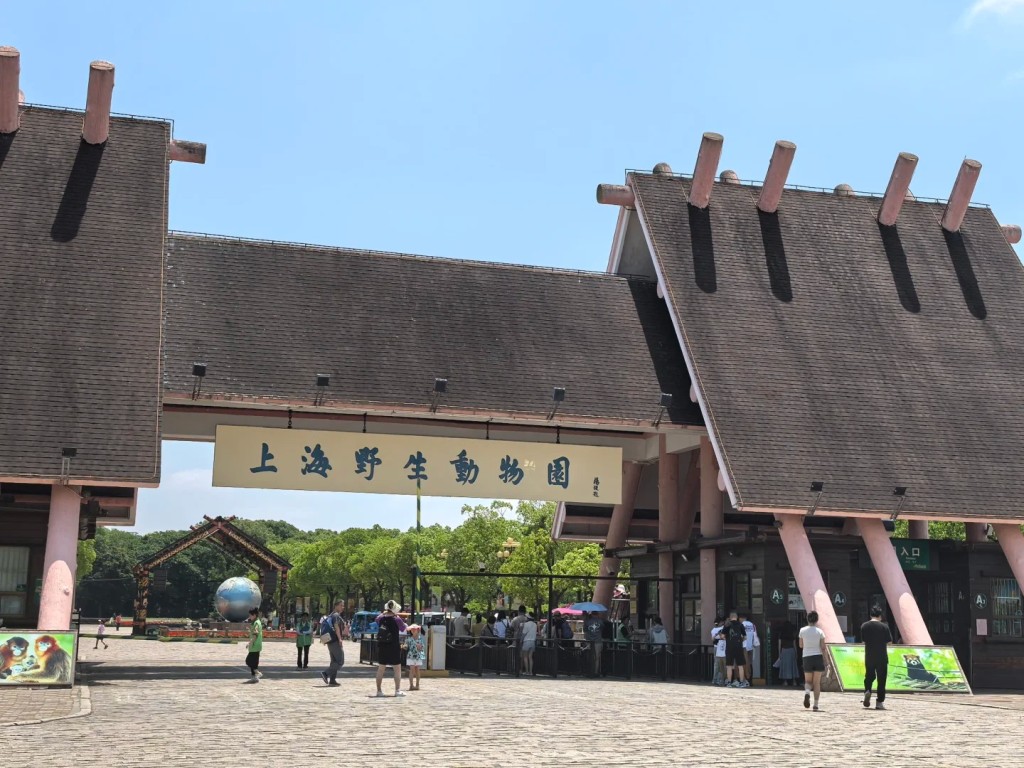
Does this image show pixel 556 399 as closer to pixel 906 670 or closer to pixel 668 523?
pixel 668 523

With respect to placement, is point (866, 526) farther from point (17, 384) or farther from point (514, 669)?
point (17, 384)

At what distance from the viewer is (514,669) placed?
29.2 m

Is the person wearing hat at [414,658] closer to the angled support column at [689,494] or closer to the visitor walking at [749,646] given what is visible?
the visitor walking at [749,646]

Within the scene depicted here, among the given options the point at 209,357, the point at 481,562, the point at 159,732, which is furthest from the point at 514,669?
the point at 481,562

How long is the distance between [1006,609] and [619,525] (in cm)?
1110

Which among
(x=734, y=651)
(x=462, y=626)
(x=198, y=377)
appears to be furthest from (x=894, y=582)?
(x=198, y=377)

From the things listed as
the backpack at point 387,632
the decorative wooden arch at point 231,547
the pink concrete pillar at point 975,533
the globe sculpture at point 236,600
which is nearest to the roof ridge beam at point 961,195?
the pink concrete pillar at point 975,533

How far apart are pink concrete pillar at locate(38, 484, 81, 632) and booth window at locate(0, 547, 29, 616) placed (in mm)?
3653

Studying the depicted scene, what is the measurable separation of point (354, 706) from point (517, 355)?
12.3 m

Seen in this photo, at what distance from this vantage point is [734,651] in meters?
26.3

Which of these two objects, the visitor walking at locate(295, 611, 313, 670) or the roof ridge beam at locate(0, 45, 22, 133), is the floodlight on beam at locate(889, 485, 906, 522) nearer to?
the visitor walking at locate(295, 611, 313, 670)

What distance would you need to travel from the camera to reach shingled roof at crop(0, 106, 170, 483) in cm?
2292

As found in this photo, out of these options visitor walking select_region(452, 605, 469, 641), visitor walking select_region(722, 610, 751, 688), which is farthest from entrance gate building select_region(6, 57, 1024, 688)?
visitor walking select_region(452, 605, 469, 641)

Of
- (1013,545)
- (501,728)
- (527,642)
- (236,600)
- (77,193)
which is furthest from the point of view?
(236,600)
